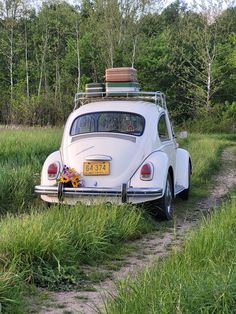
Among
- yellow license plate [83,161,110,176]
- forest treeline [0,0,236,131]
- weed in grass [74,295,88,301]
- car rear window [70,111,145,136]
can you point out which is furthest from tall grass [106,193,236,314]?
forest treeline [0,0,236,131]

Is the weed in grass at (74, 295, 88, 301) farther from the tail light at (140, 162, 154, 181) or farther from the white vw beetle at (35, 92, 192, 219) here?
the tail light at (140, 162, 154, 181)

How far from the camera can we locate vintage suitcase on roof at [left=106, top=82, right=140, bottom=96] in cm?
920

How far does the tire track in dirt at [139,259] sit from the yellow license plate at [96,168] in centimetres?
121

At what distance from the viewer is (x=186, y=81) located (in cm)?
3862

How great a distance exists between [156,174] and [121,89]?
8.77 ft

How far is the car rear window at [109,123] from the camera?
26.1 ft

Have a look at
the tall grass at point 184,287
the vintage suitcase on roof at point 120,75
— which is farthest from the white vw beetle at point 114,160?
the tall grass at point 184,287

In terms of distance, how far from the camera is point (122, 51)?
125 feet

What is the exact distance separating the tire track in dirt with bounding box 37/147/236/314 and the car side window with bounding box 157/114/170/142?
1305 millimetres

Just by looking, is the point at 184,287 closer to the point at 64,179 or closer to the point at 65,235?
the point at 65,235

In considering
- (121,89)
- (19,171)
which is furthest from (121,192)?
(121,89)

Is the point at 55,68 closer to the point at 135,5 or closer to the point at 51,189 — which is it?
the point at 135,5

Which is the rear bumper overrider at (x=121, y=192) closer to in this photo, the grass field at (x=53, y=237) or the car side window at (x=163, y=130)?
the grass field at (x=53, y=237)

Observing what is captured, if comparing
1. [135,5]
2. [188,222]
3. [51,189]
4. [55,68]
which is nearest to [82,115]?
[51,189]
